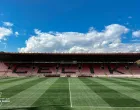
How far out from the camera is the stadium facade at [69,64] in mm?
58438

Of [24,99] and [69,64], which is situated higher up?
[69,64]

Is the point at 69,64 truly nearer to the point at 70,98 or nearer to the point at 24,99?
the point at 70,98

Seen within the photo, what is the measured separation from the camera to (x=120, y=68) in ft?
200

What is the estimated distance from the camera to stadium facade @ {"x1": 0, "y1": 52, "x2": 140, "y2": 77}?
58.4 metres

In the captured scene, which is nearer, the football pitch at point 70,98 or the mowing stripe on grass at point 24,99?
the football pitch at point 70,98

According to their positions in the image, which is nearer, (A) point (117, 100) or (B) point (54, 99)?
(A) point (117, 100)

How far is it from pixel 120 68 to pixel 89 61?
10580 millimetres

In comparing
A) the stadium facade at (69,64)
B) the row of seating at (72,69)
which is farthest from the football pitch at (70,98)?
the row of seating at (72,69)

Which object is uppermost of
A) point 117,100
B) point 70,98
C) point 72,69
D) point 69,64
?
point 69,64

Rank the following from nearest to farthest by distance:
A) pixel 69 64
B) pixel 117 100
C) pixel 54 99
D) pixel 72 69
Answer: pixel 117 100, pixel 54 99, pixel 72 69, pixel 69 64

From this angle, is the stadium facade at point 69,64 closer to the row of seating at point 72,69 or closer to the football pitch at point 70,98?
the row of seating at point 72,69

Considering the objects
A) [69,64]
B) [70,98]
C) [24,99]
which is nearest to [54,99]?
[70,98]

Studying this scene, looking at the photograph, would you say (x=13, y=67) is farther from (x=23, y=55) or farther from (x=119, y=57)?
(x=119, y=57)

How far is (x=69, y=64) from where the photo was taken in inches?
2532
